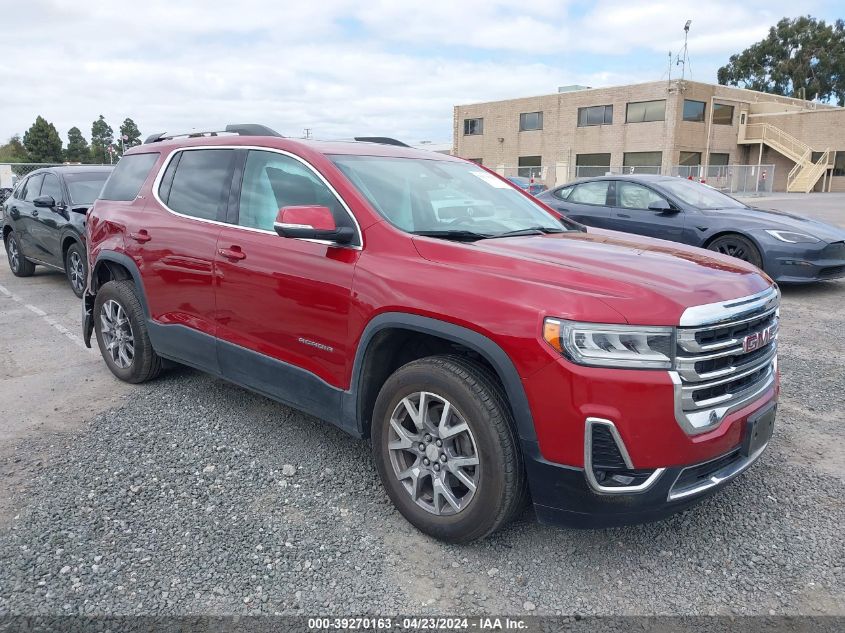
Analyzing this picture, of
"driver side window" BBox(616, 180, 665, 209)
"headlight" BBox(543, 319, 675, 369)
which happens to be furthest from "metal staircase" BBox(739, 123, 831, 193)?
"headlight" BBox(543, 319, 675, 369)

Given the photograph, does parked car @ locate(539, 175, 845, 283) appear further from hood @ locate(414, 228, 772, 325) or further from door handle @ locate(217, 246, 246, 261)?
door handle @ locate(217, 246, 246, 261)

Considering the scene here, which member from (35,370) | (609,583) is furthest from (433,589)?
(35,370)

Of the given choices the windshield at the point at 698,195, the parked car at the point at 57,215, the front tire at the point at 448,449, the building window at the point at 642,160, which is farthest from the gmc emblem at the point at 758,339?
the building window at the point at 642,160

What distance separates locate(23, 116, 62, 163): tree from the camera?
58250 mm

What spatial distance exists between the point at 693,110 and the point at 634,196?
36.4 meters

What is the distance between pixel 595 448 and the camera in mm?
2473

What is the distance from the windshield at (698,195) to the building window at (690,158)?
3441 cm

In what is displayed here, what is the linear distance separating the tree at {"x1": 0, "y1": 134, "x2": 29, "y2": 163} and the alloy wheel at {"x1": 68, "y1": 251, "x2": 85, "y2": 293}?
2373 inches

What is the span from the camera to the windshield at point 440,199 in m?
3.44

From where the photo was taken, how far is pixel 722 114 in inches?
1687

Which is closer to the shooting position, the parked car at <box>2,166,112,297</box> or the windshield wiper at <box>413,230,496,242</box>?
the windshield wiper at <box>413,230,496,242</box>

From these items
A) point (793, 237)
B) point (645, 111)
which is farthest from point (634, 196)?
point (645, 111)

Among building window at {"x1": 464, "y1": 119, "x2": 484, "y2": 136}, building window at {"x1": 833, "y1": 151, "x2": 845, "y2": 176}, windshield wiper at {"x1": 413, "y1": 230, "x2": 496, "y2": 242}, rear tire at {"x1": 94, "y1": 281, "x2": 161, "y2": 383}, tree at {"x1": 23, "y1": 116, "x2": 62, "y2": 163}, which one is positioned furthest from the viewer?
tree at {"x1": 23, "y1": 116, "x2": 62, "y2": 163}

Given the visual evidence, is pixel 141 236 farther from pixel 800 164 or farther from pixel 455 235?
pixel 800 164
